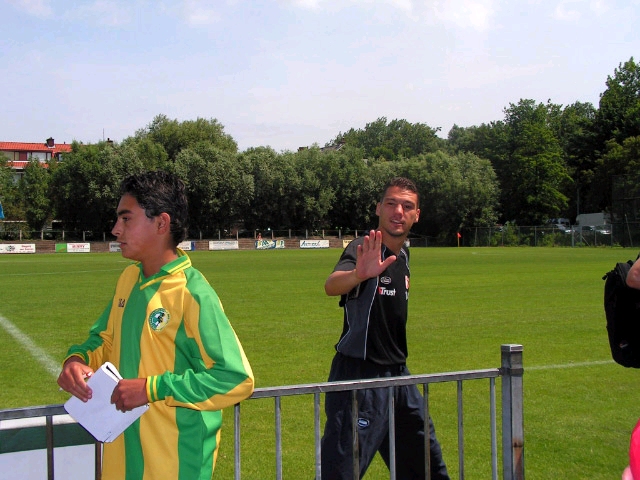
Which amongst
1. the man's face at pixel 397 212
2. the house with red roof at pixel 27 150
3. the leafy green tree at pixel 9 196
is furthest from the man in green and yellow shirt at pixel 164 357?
the house with red roof at pixel 27 150

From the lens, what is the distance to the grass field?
5.45 meters

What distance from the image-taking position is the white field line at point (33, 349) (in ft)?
27.3

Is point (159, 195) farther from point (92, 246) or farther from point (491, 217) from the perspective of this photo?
point (491, 217)

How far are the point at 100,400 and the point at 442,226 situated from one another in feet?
219

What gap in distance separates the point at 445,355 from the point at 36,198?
60.0 m

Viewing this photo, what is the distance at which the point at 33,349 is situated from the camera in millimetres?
9539

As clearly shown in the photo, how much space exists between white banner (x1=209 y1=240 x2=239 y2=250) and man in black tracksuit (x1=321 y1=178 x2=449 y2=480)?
5590 cm

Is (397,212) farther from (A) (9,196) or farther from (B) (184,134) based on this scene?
(B) (184,134)

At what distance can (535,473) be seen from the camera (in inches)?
197

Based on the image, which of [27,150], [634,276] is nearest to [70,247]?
[634,276]

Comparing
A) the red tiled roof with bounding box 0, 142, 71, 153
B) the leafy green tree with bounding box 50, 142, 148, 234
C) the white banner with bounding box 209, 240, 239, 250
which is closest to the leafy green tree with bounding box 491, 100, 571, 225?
the white banner with bounding box 209, 240, 239, 250

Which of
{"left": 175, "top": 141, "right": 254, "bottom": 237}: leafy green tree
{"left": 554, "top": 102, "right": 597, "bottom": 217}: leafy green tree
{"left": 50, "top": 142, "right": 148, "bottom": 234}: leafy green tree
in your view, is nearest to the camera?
{"left": 50, "top": 142, "right": 148, "bottom": 234}: leafy green tree

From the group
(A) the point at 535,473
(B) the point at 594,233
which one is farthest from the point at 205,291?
(B) the point at 594,233

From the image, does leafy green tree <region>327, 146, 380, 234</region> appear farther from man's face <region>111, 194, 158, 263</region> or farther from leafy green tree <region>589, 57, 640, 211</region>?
man's face <region>111, 194, 158, 263</region>
